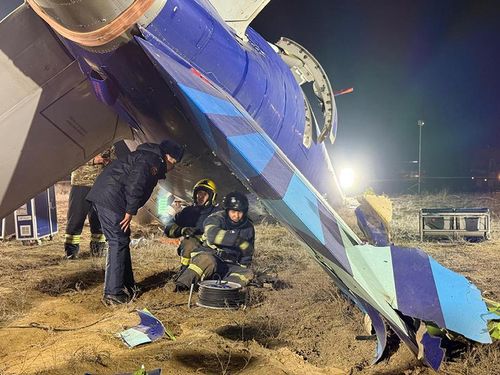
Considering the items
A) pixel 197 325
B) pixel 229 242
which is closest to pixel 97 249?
pixel 229 242

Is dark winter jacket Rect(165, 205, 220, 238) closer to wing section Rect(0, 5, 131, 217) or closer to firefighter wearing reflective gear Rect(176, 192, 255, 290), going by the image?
firefighter wearing reflective gear Rect(176, 192, 255, 290)

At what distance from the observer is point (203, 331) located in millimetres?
3914

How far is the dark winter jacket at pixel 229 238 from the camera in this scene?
→ 5219 mm

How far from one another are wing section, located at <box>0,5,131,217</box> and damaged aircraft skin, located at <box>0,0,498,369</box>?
0.01 meters

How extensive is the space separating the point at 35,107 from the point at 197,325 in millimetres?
2725

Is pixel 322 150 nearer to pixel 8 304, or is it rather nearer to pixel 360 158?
pixel 8 304

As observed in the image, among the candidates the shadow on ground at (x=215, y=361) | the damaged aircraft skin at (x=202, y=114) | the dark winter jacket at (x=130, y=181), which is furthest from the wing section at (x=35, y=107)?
the shadow on ground at (x=215, y=361)

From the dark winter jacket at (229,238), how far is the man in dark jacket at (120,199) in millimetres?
829

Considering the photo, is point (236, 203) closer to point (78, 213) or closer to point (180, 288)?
point (180, 288)

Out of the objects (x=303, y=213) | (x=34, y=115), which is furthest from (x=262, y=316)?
(x=34, y=115)

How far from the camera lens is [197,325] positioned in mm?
4156

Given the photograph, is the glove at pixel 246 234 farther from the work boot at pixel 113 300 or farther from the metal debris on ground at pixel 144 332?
the metal debris on ground at pixel 144 332

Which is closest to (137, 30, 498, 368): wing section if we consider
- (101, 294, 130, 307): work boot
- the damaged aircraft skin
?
the damaged aircraft skin

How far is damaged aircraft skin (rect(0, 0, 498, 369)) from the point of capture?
301 centimetres
